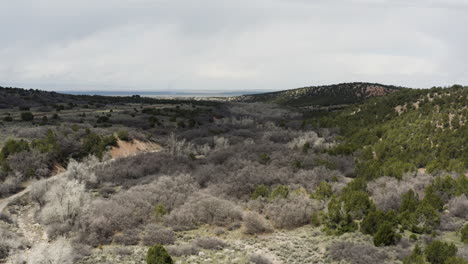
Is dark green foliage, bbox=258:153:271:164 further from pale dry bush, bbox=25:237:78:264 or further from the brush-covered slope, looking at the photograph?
pale dry bush, bbox=25:237:78:264

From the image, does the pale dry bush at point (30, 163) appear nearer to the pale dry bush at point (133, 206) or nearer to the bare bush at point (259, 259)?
the pale dry bush at point (133, 206)

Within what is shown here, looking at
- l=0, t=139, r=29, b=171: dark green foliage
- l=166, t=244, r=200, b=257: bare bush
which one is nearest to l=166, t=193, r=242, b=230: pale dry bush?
l=166, t=244, r=200, b=257: bare bush

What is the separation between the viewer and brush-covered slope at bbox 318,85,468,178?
2605 centimetres

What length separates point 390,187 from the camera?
21.1 meters

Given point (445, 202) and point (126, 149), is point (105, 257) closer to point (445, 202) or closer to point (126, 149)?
point (445, 202)

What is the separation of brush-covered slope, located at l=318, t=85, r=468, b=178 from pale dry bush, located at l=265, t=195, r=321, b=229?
29.1ft

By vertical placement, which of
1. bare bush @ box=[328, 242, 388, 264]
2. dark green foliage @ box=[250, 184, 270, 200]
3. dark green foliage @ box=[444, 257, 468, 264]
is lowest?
bare bush @ box=[328, 242, 388, 264]

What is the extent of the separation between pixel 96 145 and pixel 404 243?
96.6ft

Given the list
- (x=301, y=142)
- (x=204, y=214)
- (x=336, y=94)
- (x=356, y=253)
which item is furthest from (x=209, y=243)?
(x=336, y=94)

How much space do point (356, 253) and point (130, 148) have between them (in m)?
29.5

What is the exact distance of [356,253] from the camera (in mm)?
13445

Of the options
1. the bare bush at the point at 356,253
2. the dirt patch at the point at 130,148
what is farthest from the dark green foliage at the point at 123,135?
the bare bush at the point at 356,253

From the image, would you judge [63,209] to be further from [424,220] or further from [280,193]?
[424,220]

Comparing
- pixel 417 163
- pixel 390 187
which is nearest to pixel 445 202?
pixel 390 187
